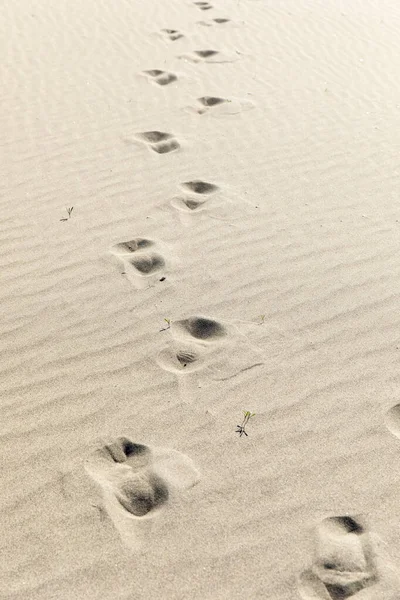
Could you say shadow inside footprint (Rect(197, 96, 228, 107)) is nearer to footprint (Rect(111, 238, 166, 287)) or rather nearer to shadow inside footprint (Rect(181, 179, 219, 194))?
shadow inside footprint (Rect(181, 179, 219, 194))

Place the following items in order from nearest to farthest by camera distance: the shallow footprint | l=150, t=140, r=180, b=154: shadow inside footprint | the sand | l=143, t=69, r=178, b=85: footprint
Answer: the sand, the shallow footprint, l=150, t=140, r=180, b=154: shadow inside footprint, l=143, t=69, r=178, b=85: footprint

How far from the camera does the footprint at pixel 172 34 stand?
7497 millimetres

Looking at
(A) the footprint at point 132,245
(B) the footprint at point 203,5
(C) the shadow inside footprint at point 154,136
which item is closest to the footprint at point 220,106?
(C) the shadow inside footprint at point 154,136

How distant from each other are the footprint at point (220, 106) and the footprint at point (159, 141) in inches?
21.6

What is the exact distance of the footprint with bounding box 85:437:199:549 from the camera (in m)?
2.50

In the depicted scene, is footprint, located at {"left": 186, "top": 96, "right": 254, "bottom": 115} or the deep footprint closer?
the deep footprint

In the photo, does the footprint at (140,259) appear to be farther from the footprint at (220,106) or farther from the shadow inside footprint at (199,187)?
the footprint at (220,106)

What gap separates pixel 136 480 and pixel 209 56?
5.28 m

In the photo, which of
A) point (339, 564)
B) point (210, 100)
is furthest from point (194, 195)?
point (339, 564)

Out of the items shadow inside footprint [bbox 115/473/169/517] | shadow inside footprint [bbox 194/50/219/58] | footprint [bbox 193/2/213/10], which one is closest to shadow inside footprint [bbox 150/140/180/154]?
shadow inside footprint [bbox 194/50/219/58]

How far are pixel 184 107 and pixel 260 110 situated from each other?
59 centimetres

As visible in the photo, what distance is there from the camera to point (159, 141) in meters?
5.32

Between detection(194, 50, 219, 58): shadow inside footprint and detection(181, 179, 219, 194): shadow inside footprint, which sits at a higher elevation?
detection(181, 179, 219, 194): shadow inside footprint

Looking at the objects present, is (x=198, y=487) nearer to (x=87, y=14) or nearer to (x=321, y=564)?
(x=321, y=564)
